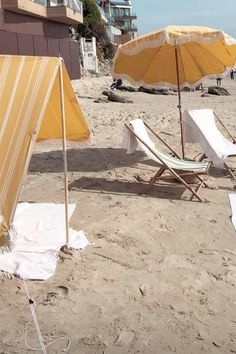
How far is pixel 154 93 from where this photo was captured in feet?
83.2

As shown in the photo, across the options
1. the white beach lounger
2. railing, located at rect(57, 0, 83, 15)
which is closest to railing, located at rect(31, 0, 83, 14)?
railing, located at rect(57, 0, 83, 15)

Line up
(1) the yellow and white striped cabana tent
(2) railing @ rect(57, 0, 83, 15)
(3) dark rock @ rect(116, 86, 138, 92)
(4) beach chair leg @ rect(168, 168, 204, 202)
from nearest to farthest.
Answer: (1) the yellow and white striped cabana tent → (4) beach chair leg @ rect(168, 168, 204, 202) → (3) dark rock @ rect(116, 86, 138, 92) → (2) railing @ rect(57, 0, 83, 15)

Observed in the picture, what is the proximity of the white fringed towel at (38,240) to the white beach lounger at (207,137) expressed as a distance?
231cm

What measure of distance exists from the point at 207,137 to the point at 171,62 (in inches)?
68.6

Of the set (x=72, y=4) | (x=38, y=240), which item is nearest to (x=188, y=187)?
(x=38, y=240)

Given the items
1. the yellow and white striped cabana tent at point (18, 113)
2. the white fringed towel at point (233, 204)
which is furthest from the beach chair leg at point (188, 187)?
the yellow and white striped cabana tent at point (18, 113)

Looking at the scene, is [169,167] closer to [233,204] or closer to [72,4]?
[233,204]

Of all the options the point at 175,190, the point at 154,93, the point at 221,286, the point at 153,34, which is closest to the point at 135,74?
the point at 153,34

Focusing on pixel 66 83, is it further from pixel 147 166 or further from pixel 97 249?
pixel 147 166

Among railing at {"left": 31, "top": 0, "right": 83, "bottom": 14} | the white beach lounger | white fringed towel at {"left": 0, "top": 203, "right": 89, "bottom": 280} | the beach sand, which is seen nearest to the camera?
the beach sand

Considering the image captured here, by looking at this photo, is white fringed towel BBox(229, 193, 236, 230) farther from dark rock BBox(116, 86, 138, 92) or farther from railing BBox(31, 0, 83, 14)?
railing BBox(31, 0, 83, 14)

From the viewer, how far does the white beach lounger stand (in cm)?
670

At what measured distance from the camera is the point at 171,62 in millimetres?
7992

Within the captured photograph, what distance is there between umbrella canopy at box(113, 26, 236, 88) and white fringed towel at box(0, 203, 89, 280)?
2.77 m
